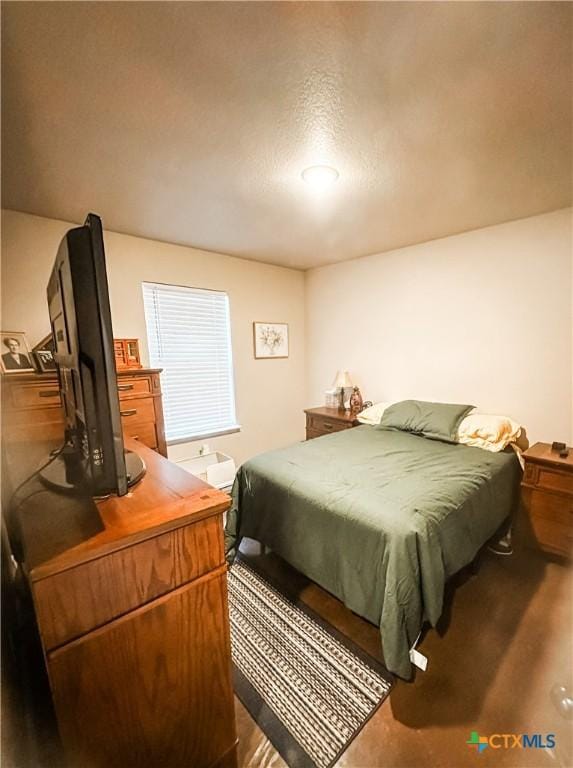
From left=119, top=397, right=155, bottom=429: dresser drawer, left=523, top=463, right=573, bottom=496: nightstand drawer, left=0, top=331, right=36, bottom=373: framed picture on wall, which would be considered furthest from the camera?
left=119, top=397, right=155, bottom=429: dresser drawer

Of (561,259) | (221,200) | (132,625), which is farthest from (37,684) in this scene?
(561,259)

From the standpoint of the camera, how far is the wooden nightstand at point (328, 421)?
3.21 m

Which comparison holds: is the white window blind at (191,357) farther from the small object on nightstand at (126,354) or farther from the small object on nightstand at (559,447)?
the small object on nightstand at (559,447)

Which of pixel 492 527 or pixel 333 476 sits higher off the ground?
pixel 333 476

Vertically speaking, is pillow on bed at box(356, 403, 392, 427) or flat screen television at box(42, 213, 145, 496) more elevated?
flat screen television at box(42, 213, 145, 496)

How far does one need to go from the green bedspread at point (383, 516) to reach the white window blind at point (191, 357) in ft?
4.10

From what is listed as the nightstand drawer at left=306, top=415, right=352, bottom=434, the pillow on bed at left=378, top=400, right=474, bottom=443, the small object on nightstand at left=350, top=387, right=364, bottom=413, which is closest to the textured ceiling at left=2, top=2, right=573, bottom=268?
the pillow on bed at left=378, top=400, right=474, bottom=443

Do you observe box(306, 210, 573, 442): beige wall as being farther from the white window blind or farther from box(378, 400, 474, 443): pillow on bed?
the white window blind

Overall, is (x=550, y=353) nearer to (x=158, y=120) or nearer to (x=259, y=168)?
(x=259, y=168)

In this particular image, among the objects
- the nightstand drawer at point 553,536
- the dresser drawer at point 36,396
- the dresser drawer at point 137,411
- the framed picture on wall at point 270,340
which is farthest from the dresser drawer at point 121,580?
the framed picture on wall at point 270,340

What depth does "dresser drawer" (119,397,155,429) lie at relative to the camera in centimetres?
208

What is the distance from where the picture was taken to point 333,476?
6.03 ft

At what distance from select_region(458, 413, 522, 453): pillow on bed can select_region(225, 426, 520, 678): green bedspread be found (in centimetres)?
10

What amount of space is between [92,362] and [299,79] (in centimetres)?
123
